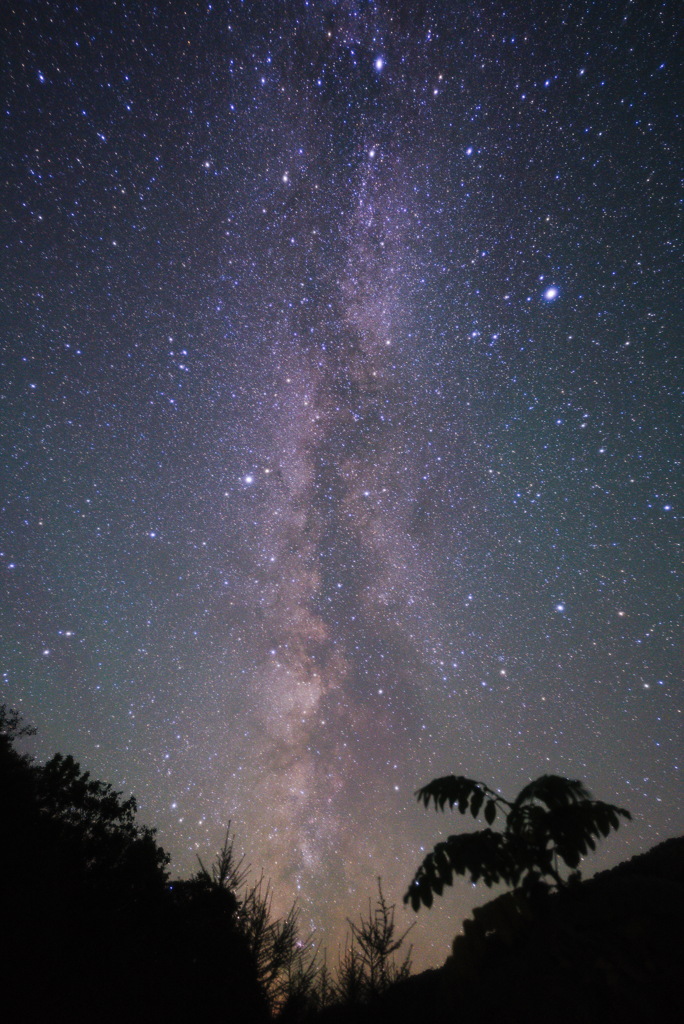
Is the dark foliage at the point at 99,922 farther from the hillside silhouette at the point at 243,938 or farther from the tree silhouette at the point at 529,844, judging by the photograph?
the tree silhouette at the point at 529,844

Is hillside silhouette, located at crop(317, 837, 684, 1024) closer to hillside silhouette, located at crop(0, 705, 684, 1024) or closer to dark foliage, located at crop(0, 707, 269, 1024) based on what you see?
hillside silhouette, located at crop(0, 705, 684, 1024)

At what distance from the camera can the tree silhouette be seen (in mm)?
2477

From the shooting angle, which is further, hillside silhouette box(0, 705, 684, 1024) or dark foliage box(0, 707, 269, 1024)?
dark foliage box(0, 707, 269, 1024)

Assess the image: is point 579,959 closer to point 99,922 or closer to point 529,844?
→ point 529,844

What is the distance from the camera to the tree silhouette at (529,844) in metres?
2.48

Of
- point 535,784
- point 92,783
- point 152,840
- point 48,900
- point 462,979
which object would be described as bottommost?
point 462,979

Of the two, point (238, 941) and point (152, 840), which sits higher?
point (152, 840)

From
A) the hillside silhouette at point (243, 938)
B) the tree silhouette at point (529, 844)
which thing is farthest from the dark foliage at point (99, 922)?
the tree silhouette at point (529, 844)

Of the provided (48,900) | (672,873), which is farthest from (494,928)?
(48,900)

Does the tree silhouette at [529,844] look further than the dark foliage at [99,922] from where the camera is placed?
No

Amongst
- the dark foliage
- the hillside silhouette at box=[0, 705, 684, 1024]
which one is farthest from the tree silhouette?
the dark foliage

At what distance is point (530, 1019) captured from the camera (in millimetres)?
1919

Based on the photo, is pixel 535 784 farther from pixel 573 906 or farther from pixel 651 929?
pixel 651 929

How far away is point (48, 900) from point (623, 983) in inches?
516
